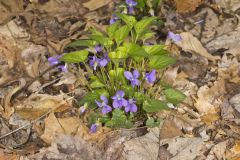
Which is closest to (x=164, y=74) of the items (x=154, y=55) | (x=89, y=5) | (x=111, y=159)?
(x=154, y=55)

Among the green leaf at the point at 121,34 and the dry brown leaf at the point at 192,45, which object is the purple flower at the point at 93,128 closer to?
the green leaf at the point at 121,34

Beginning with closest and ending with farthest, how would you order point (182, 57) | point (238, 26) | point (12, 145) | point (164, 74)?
point (12, 145) → point (164, 74) → point (182, 57) → point (238, 26)

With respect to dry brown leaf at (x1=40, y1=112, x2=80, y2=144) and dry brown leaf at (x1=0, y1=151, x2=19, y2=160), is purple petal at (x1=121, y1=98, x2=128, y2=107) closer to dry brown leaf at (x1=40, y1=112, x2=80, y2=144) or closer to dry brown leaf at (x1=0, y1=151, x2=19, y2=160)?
dry brown leaf at (x1=40, y1=112, x2=80, y2=144)

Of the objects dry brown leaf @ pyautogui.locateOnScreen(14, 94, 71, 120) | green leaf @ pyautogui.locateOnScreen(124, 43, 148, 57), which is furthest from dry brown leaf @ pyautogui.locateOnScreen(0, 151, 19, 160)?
green leaf @ pyautogui.locateOnScreen(124, 43, 148, 57)

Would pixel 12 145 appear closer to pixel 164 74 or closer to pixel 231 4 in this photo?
pixel 164 74

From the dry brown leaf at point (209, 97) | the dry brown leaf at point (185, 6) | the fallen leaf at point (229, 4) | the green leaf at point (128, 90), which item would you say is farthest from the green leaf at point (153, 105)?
the fallen leaf at point (229, 4)
